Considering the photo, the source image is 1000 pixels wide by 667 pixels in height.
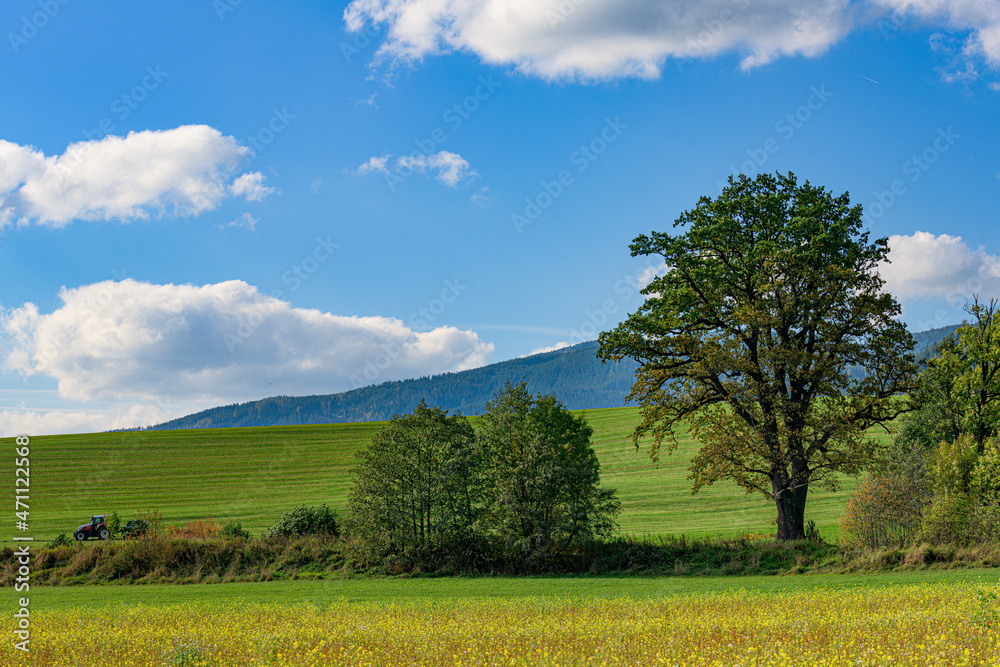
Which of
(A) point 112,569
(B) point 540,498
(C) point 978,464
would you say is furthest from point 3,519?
(C) point 978,464

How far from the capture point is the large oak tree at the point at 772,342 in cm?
2992

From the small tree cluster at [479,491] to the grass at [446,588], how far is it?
7.33 ft

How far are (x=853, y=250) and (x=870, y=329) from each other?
3755mm

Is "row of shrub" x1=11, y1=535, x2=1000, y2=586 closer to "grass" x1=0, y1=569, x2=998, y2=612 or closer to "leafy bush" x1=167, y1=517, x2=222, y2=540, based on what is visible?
"grass" x1=0, y1=569, x2=998, y2=612

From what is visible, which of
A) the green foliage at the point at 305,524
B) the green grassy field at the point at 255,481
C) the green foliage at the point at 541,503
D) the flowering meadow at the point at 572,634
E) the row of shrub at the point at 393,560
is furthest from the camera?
the green grassy field at the point at 255,481

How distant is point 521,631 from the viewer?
41.7 feet

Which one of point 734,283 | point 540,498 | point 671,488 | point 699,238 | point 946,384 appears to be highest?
point 699,238

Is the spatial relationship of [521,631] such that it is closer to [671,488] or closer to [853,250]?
[853,250]

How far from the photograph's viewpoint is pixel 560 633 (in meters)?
12.6

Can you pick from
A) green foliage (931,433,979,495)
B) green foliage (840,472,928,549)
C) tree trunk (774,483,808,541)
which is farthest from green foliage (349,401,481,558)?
green foliage (931,433,979,495)

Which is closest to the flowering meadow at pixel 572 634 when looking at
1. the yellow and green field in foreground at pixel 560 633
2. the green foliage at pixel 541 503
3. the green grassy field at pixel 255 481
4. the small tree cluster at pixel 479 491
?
the yellow and green field in foreground at pixel 560 633

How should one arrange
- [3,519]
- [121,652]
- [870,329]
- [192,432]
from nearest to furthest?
[121,652] < [870,329] < [3,519] < [192,432]

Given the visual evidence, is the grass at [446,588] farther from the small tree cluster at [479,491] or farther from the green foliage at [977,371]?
the green foliage at [977,371]

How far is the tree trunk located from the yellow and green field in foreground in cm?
1452
